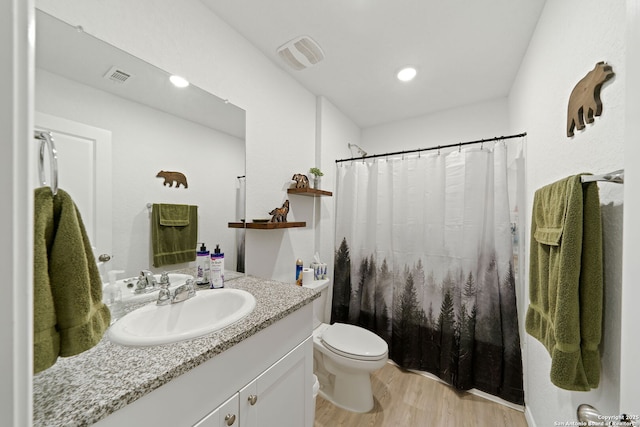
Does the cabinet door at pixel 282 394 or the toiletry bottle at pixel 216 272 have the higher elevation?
the toiletry bottle at pixel 216 272

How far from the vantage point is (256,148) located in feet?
5.00

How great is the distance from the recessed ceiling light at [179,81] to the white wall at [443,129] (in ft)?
6.41

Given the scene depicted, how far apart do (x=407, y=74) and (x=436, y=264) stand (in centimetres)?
147

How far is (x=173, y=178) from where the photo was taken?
1152 millimetres

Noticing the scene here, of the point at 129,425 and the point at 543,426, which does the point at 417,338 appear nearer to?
the point at 543,426

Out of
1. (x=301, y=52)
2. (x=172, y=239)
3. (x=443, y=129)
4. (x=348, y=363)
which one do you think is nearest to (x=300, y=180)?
(x=301, y=52)

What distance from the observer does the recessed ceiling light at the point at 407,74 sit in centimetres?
171

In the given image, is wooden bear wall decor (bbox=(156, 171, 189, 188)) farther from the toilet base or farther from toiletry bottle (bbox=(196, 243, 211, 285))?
the toilet base

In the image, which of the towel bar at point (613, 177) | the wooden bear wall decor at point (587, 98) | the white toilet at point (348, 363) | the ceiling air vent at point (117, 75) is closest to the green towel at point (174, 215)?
the ceiling air vent at point (117, 75)

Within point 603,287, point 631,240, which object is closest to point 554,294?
point 603,287

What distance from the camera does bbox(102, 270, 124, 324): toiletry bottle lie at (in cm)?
91
